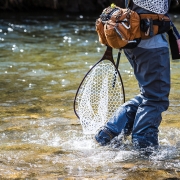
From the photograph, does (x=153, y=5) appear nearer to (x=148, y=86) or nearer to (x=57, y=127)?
(x=148, y=86)

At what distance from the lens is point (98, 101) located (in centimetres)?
541

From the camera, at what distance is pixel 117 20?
3.98 m

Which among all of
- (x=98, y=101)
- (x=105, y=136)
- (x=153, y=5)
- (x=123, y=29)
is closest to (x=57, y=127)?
(x=98, y=101)

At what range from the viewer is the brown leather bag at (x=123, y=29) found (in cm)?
396

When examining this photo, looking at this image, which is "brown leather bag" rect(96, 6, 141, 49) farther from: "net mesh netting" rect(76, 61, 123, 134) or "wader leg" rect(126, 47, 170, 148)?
"net mesh netting" rect(76, 61, 123, 134)

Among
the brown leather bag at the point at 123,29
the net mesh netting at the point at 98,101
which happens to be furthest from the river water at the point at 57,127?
the brown leather bag at the point at 123,29

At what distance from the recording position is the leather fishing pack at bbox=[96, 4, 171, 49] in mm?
3963

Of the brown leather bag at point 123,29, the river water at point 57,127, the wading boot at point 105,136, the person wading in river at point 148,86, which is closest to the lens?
the river water at point 57,127

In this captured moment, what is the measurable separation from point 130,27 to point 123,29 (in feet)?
0.23

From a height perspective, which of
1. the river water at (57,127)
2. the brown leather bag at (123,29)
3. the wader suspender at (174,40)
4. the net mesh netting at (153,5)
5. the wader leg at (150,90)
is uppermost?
the net mesh netting at (153,5)

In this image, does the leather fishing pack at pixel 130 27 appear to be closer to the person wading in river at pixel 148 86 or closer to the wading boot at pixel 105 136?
the person wading in river at pixel 148 86

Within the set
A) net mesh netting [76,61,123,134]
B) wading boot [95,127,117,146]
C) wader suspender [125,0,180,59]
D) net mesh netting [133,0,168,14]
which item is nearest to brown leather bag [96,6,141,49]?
net mesh netting [133,0,168,14]

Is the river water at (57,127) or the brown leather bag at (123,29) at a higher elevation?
the brown leather bag at (123,29)

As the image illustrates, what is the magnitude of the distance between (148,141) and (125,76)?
3430 mm
